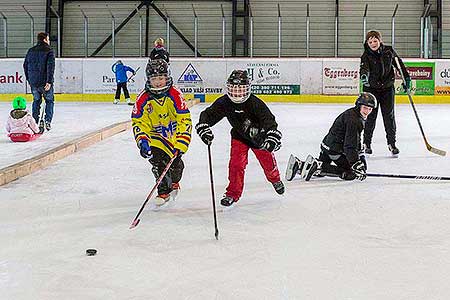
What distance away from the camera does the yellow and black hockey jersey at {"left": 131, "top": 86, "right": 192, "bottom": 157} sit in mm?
4254

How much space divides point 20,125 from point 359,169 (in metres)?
4.09

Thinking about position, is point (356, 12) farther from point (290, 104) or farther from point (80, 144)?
point (80, 144)

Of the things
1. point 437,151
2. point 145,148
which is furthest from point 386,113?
point 145,148

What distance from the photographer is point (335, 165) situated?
5.48m

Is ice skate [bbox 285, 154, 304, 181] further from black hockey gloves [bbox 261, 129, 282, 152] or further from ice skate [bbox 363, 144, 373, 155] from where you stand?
ice skate [bbox 363, 144, 373, 155]

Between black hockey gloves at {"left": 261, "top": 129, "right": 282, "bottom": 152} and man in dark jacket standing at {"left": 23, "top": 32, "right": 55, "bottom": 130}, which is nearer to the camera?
black hockey gloves at {"left": 261, "top": 129, "right": 282, "bottom": 152}

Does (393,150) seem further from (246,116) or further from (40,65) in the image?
(40,65)

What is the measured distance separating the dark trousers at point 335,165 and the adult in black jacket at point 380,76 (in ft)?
4.64

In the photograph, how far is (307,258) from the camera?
314 cm

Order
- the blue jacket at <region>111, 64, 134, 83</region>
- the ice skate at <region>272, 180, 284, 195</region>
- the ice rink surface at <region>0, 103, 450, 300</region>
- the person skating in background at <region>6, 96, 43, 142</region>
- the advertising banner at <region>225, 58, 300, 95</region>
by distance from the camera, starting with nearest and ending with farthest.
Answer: the ice rink surface at <region>0, 103, 450, 300</region> < the ice skate at <region>272, 180, 284, 195</region> < the person skating in background at <region>6, 96, 43, 142</region> < the blue jacket at <region>111, 64, 134, 83</region> < the advertising banner at <region>225, 58, 300, 95</region>

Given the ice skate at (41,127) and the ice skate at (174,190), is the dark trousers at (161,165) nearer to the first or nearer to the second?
the ice skate at (174,190)

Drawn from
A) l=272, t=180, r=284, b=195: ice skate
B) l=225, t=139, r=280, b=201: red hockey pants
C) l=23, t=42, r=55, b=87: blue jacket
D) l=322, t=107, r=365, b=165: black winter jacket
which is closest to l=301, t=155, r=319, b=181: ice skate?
l=322, t=107, r=365, b=165: black winter jacket

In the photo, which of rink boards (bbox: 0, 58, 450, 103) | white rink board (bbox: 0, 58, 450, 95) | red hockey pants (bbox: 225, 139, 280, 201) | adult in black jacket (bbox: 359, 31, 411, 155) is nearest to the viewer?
red hockey pants (bbox: 225, 139, 280, 201)

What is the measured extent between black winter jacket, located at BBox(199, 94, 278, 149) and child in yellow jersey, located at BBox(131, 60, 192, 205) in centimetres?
16
